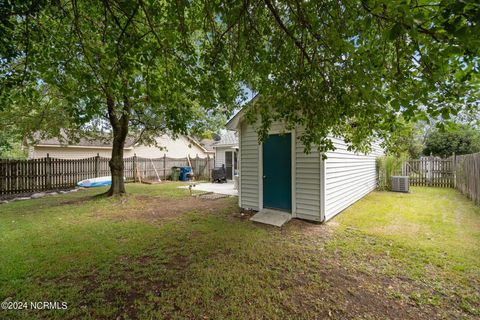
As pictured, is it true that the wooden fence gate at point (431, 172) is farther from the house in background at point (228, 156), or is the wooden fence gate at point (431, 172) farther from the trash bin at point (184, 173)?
the trash bin at point (184, 173)

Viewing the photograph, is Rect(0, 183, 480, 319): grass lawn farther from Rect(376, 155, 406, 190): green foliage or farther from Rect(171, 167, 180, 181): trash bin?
Rect(171, 167, 180, 181): trash bin

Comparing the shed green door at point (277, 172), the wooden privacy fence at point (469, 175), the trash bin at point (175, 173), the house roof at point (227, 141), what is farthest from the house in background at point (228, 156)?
the wooden privacy fence at point (469, 175)

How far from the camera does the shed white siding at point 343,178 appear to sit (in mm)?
5102

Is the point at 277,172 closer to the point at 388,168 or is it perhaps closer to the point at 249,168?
the point at 249,168

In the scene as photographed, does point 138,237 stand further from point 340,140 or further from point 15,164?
point 15,164

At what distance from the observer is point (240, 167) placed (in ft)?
20.1

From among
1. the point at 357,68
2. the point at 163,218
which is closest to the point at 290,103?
the point at 357,68

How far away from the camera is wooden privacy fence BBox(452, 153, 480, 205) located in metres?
6.30

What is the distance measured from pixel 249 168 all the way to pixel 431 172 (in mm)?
10378

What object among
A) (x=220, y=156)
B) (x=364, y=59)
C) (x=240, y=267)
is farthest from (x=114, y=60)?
(x=220, y=156)

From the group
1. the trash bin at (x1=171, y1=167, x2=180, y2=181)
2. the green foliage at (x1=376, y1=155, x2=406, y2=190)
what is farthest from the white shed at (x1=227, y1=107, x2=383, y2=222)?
the trash bin at (x1=171, y1=167, x2=180, y2=181)

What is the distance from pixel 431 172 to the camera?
34.7 feet

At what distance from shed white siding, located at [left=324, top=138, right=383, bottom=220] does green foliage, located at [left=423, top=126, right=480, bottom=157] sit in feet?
43.9

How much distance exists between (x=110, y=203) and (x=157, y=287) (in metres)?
5.47
